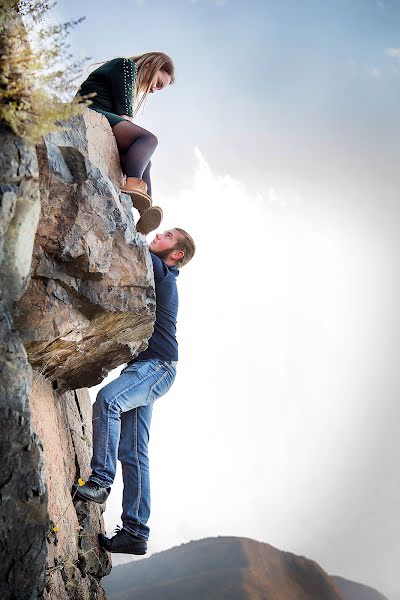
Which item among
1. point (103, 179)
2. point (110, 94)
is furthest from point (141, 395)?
point (110, 94)

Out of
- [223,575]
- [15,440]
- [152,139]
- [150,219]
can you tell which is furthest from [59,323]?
[223,575]

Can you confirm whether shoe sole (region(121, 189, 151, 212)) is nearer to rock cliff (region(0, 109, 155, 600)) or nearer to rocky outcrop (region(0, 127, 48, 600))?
rock cliff (region(0, 109, 155, 600))

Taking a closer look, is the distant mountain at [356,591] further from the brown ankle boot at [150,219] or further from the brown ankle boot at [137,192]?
the brown ankle boot at [137,192]

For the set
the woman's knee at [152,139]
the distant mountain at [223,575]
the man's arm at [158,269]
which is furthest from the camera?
the distant mountain at [223,575]

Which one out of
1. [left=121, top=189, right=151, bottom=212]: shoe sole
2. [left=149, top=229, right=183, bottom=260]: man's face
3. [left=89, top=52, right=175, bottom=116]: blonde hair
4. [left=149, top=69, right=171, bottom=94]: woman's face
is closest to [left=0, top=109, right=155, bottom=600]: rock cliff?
[left=121, top=189, right=151, bottom=212]: shoe sole

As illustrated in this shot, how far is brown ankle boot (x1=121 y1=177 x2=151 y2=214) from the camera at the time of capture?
547cm

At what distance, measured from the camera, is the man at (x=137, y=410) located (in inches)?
189

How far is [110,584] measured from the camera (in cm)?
3050

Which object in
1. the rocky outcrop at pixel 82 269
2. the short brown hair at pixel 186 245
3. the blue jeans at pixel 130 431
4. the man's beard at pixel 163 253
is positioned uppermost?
the short brown hair at pixel 186 245

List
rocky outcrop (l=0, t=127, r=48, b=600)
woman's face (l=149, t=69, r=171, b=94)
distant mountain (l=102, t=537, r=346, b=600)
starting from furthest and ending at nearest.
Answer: distant mountain (l=102, t=537, r=346, b=600)
woman's face (l=149, t=69, r=171, b=94)
rocky outcrop (l=0, t=127, r=48, b=600)

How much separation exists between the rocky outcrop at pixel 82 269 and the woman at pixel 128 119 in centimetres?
36

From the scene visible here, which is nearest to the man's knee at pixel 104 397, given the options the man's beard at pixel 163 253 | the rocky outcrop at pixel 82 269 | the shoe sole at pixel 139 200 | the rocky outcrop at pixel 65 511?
the rocky outcrop at pixel 82 269

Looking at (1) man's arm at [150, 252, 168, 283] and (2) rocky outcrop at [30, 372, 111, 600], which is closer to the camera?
(2) rocky outcrop at [30, 372, 111, 600]

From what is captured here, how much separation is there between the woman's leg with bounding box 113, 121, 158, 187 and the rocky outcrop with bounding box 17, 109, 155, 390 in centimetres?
34
